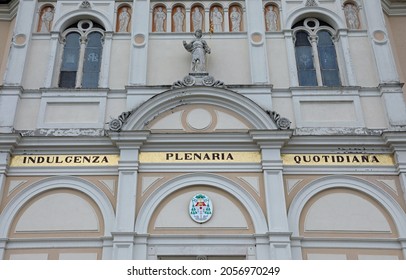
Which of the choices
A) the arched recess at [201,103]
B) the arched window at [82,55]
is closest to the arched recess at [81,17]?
the arched window at [82,55]

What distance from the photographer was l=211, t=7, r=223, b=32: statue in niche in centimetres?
1681

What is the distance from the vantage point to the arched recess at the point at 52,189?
44.4ft

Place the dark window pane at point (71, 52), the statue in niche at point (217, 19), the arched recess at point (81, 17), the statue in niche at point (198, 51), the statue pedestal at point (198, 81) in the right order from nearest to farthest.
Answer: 1. the statue pedestal at point (198, 81)
2. the statue in niche at point (198, 51)
3. the dark window pane at point (71, 52)
4. the arched recess at point (81, 17)
5. the statue in niche at point (217, 19)

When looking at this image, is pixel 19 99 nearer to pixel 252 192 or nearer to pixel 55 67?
pixel 55 67

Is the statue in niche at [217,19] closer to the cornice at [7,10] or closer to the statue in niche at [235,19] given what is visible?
the statue in niche at [235,19]

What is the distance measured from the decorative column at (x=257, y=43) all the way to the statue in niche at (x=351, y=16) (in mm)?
2879

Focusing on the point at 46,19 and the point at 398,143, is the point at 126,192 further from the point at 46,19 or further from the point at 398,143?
the point at 398,143

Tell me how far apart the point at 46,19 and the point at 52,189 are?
6.19m

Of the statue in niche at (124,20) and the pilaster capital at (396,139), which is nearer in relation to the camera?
the pilaster capital at (396,139)

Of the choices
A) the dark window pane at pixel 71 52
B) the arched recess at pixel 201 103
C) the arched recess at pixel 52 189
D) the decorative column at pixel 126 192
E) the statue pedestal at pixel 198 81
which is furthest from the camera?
the dark window pane at pixel 71 52

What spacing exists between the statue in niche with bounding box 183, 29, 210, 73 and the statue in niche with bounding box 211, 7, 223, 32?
911mm

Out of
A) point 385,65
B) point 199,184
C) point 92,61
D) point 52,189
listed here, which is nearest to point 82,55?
point 92,61

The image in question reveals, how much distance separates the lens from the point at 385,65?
51.8 feet

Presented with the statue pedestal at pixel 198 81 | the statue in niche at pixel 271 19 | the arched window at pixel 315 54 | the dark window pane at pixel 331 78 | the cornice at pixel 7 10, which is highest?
the cornice at pixel 7 10
